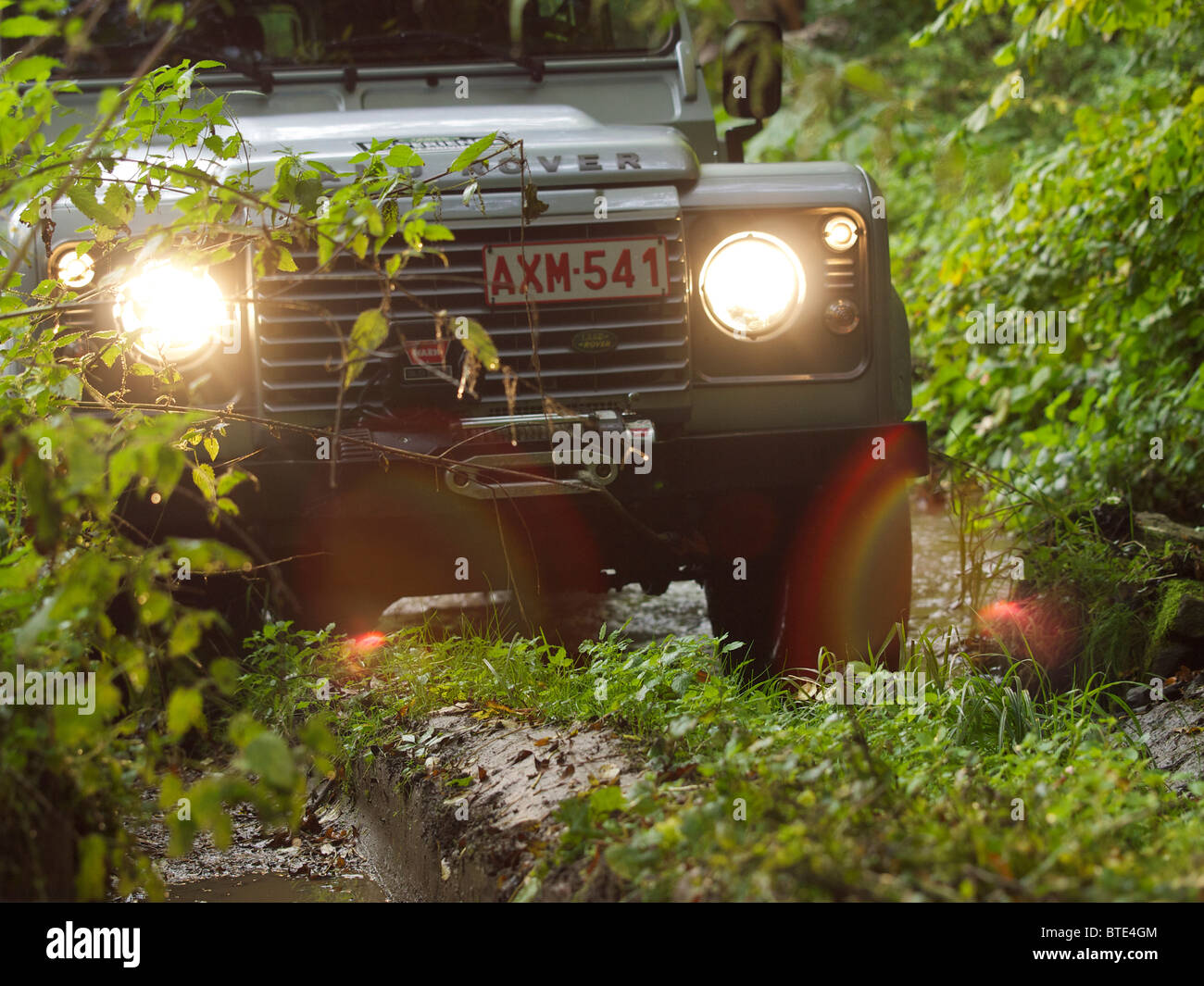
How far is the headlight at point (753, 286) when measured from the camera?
3369mm

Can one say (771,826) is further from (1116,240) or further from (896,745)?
(1116,240)

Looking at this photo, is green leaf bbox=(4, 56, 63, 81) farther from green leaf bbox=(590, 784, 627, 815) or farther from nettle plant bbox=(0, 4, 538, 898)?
green leaf bbox=(590, 784, 627, 815)

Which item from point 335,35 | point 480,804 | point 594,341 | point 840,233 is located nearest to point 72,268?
point 594,341

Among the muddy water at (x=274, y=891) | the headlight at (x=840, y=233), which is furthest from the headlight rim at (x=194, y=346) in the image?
the headlight at (x=840, y=233)

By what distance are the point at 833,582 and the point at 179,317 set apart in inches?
74.3

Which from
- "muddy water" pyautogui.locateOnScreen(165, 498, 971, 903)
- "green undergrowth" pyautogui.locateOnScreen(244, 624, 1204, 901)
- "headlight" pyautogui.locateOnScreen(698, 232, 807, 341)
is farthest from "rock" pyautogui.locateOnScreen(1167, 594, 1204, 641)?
"headlight" pyautogui.locateOnScreen(698, 232, 807, 341)

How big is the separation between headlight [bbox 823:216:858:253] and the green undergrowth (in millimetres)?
1114

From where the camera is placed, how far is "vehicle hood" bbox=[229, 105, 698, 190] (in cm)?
324

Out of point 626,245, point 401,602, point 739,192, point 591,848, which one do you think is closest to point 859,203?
point 739,192

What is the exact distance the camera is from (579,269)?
3248 mm

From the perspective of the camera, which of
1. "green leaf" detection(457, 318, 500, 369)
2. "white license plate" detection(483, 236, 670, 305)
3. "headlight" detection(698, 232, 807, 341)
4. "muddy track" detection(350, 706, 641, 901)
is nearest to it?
"green leaf" detection(457, 318, 500, 369)

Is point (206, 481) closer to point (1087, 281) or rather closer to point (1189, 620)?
point (1189, 620)

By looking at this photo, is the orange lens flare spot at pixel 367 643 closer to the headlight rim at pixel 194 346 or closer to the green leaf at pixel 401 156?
the headlight rim at pixel 194 346

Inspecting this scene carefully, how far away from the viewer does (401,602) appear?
5664 mm
